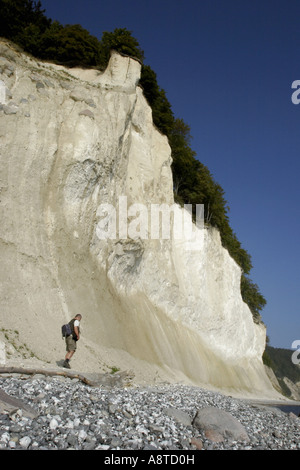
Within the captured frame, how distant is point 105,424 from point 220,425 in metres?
2.37

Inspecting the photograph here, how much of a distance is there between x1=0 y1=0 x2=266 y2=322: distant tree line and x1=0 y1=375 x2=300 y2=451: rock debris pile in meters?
18.7

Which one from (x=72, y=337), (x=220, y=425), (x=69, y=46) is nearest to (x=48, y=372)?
(x=72, y=337)

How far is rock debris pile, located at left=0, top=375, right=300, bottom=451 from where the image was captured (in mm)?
5402

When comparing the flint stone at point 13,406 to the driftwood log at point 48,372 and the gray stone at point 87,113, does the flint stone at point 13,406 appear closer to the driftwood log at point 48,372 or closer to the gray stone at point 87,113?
the driftwood log at point 48,372

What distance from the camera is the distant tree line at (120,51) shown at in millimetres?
20594

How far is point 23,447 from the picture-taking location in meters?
4.95

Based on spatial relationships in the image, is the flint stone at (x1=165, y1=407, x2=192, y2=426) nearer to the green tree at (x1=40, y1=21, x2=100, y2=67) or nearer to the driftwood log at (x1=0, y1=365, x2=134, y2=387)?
the driftwood log at (x1=0, y1=365, x2=134, y2=387)

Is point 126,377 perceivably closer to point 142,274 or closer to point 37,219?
point 37,219

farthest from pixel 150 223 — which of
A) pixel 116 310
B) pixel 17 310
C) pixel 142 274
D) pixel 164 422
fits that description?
pixel 164 422

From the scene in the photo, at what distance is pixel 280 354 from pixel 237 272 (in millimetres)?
101123

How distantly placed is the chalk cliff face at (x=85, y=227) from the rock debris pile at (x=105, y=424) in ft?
18.0

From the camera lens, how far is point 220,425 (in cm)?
726

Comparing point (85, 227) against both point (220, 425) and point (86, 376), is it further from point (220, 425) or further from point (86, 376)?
point (220, 425)

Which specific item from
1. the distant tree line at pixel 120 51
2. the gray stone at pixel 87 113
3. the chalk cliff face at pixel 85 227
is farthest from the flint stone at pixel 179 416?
the distant tree line at pixel 120 51
